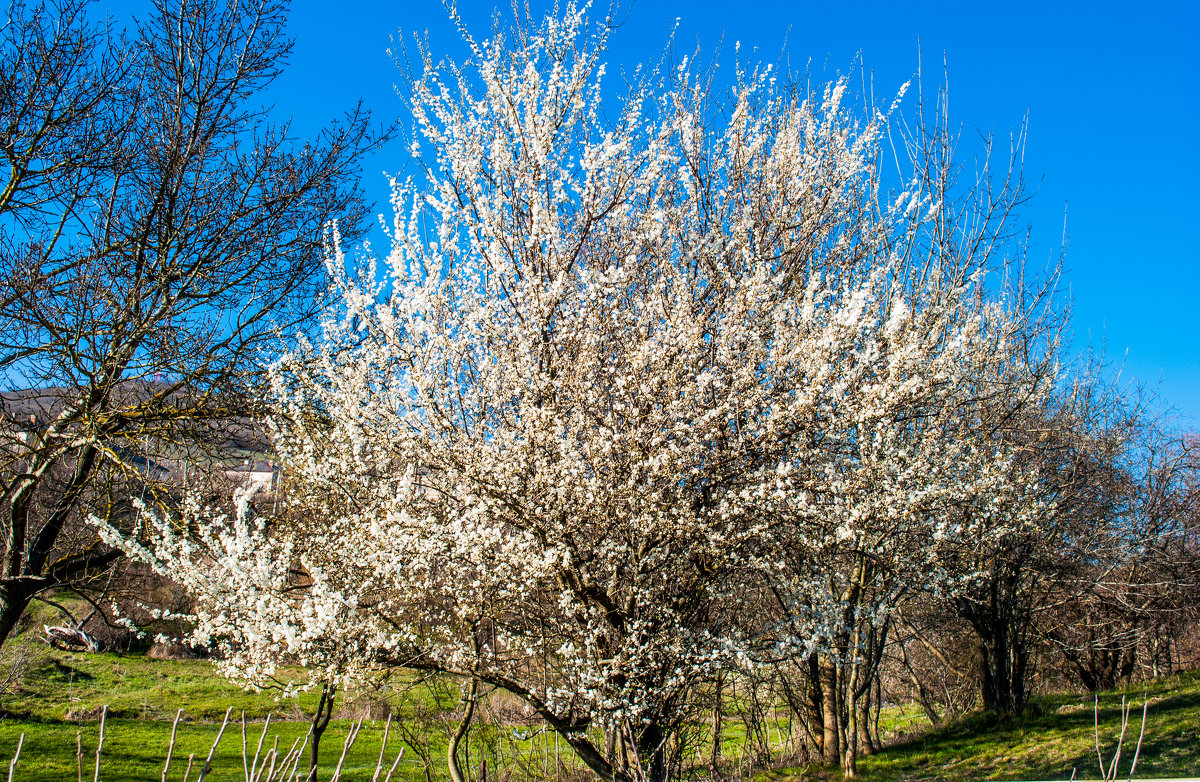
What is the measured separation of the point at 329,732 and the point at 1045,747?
16830 mm

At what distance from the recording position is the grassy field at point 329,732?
24.7 feet

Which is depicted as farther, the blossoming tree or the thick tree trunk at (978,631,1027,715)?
the thick tree trunk at (978,631,1027,715)

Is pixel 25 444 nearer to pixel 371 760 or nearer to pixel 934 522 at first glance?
pixel 934 522

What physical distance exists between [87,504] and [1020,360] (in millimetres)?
12403

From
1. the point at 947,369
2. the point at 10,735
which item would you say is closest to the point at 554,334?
the point at 947,369

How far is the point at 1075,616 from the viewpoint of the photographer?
14164 mm

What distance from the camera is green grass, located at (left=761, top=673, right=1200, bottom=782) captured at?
7.19 meters

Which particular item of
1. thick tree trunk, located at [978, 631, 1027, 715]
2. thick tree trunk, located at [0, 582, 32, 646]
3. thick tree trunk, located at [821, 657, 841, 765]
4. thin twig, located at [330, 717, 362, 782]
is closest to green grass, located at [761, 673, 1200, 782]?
thick tree trunk, located at [978, 631, 1027, 715]

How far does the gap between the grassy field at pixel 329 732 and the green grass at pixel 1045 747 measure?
0.02m

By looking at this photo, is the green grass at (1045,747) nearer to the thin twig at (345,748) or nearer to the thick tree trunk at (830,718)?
the thick tree trunk at (830,718)

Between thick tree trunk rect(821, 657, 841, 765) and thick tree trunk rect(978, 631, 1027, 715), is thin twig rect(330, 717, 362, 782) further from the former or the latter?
thick tree trunk rect(978, 631, 1027, 715)

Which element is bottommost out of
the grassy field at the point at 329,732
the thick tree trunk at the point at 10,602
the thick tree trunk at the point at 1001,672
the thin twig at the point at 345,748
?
the grassy field at the point at 329,732

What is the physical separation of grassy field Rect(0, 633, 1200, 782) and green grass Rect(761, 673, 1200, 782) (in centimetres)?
2

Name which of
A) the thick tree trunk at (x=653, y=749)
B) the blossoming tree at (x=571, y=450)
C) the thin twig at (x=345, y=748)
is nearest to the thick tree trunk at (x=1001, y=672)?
the blossoming tree at (x=571, y=450)
